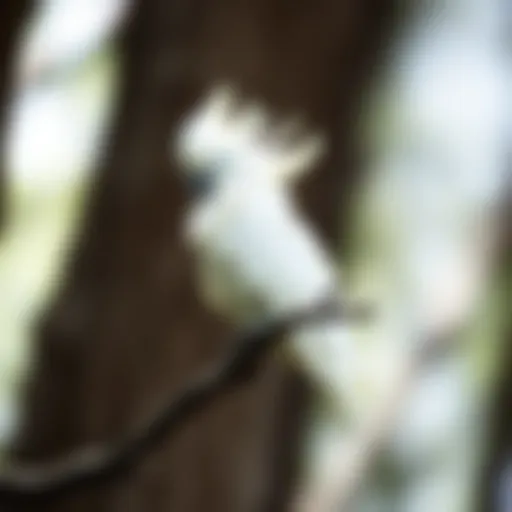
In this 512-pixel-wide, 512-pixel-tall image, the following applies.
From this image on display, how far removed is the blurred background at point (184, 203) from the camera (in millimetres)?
862

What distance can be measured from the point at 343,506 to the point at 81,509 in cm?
22

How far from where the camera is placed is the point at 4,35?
0.98m

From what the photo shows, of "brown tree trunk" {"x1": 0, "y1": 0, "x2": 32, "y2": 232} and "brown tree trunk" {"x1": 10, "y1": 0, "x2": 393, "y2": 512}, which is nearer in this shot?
"brown tree trunk" {"x1": 10, "y1": 0, "x2": 393, "y2": 512}

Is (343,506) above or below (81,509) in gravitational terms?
below

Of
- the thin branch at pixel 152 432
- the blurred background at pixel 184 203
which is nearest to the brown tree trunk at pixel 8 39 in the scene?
the blurred background at pixel 184 203

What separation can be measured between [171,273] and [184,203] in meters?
0.06

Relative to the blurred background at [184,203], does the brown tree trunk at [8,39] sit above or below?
above

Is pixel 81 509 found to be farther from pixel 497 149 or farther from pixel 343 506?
pixel 497 149

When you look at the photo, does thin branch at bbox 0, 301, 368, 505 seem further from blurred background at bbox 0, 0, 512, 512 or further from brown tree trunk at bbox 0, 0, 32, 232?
brown tree trunk at bbox 0, 0, 32, 232

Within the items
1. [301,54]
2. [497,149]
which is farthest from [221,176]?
[497,149]

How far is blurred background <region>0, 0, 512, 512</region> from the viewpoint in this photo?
862 mm

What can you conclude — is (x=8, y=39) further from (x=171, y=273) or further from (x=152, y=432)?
(x=152, y=432)

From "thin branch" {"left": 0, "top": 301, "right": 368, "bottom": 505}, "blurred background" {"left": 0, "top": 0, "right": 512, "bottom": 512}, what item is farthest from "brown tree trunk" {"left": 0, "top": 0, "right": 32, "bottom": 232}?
"thin branch" {"left": 0, "top": 301, "right": 368, "bottom": 505}

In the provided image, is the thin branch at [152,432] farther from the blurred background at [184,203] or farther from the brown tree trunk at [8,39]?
the brown tree trunk at [8,39]
